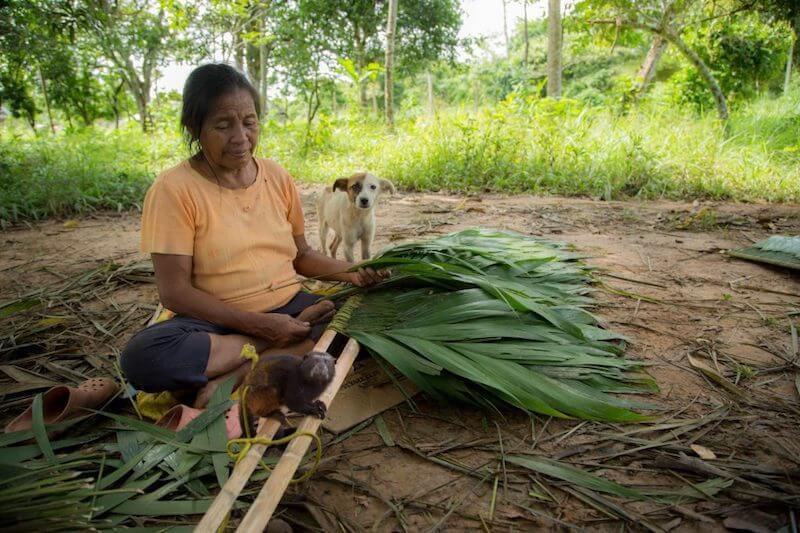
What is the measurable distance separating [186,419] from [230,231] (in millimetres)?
798

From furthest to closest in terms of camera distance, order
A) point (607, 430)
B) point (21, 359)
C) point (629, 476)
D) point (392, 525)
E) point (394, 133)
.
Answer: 1. point (394, 133)
2. point (21, 359)
3. point (607, 430)
4. point (629, 476)
5. point (392, 525)

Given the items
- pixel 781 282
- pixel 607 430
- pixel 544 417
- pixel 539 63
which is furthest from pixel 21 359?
pixel 539 63

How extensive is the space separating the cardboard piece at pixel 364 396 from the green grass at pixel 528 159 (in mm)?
5092

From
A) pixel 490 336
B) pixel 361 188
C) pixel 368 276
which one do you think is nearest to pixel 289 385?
pixel 490 336

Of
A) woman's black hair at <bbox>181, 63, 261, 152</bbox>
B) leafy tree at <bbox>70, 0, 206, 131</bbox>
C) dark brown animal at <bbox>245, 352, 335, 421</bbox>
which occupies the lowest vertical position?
dark brown animal at <bbox>245, 352, 335, 421</bbox>

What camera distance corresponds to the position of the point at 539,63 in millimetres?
23672

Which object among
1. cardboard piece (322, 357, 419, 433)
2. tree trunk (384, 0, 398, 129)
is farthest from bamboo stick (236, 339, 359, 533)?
tree trunk (384, 0, 398, 129)

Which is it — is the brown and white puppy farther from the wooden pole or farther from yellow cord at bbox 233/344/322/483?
the wooden pole

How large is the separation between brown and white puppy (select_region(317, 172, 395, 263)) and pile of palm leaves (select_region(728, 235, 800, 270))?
2.70 m

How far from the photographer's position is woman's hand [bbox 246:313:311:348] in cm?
194

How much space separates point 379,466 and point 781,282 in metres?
Answer: 2.90

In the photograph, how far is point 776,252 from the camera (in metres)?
3.09

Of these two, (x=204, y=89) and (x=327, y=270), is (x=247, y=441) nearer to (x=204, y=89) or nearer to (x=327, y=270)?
(x=327, y=270)

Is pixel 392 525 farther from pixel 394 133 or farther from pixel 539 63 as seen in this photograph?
pixel 539 63
